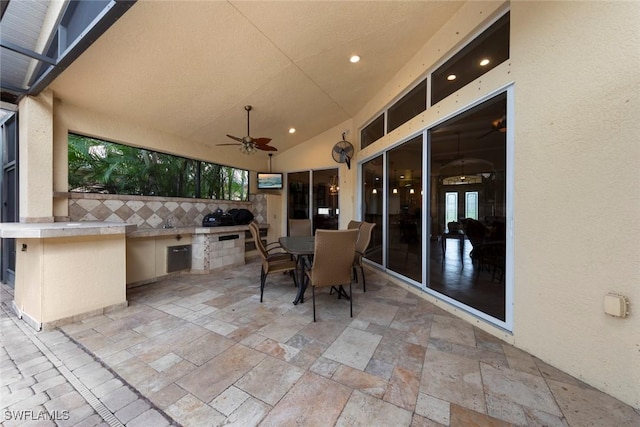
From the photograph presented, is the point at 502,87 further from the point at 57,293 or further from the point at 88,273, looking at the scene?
the point at 57,293

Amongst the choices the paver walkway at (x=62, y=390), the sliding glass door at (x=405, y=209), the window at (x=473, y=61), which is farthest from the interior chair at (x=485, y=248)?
the paver walkway at (x=62, y=390)

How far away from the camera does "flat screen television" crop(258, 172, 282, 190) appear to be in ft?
20.3

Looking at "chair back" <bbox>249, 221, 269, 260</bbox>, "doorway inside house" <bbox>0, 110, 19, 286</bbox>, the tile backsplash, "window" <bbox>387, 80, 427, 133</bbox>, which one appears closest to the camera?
"chair back" <bbox>249, 221, 269, 260</bbox>

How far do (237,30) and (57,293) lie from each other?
10.6 feet

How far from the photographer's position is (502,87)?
2053 mm

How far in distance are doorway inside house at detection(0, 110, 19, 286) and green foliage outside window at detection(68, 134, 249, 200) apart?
589 millimetres

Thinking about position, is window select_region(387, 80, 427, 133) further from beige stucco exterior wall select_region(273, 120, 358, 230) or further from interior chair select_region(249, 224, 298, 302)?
interior chair select_region(249, 224, 298, 302)

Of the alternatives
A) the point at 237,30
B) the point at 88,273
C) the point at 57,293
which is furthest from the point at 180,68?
the point at 57,293

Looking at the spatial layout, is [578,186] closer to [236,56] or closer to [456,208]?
[456,208]

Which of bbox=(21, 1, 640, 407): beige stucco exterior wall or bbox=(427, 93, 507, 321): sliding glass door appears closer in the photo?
bbox=(21, 1, 640, 407): beige stucco exterior wall

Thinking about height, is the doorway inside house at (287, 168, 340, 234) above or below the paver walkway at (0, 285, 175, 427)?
above

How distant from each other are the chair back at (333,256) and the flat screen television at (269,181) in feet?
13.7

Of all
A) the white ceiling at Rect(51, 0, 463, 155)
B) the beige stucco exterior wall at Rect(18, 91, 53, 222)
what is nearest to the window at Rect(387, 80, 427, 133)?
the white ceiling at Rect(51, 0, 463, 155)

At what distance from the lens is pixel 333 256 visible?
7.98 feet
